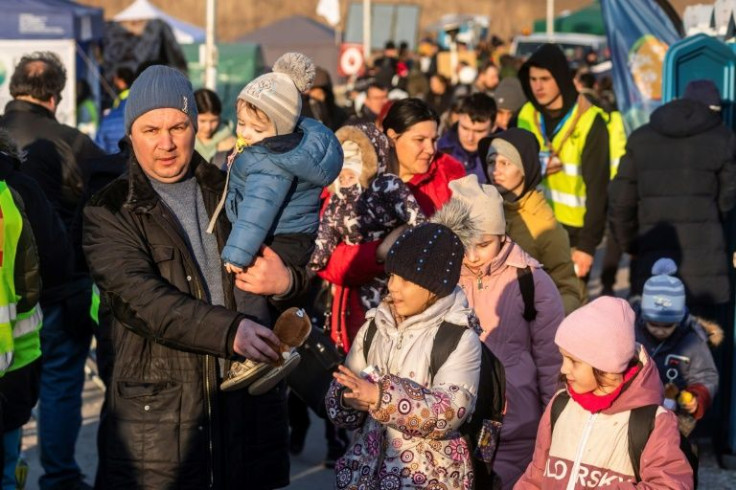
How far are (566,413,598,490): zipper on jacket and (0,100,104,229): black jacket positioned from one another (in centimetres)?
408

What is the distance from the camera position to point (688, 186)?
26.3 ft

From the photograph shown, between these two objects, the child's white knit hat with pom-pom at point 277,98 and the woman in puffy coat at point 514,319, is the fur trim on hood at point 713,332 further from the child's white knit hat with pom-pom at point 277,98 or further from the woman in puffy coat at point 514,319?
the child's white knit hat with pom-pom at point 277,98

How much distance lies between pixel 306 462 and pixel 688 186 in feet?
8.97

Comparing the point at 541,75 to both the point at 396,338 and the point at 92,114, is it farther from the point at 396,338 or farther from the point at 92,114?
the point at 92,114

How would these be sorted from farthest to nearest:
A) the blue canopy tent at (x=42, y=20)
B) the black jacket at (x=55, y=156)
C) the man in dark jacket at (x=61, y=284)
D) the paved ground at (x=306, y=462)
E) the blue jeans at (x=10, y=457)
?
the blue canopy tent at (x=42, y=20) < the black jacket at (x=55, y=156) < the paved ground at (x=306, y=462) < the man in dark jacket at (x=61, y=284) < the blue jeans at (x=10, y=457)

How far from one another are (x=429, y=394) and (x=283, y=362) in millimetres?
460

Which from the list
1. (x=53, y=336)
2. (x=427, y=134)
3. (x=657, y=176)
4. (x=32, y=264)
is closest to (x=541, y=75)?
(x=657, y=176)

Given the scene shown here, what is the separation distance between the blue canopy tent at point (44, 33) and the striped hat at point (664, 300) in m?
9.75

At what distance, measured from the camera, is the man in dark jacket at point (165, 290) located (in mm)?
4336

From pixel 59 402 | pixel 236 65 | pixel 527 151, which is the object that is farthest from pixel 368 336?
pixel 236 65

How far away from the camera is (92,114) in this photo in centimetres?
1759

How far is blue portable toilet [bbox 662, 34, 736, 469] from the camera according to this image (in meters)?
8.03

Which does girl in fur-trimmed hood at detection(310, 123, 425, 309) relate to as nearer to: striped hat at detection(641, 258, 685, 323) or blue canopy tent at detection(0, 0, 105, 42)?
striped hat at detection(641, 258, 685, 323)

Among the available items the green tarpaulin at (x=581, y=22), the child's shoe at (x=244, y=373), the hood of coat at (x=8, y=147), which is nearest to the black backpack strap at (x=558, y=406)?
the child's shoe at (x=244, y=373)
